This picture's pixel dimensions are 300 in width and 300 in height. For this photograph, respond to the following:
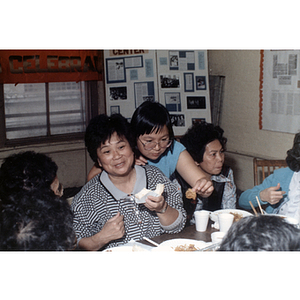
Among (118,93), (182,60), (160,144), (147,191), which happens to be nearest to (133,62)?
(118,93)

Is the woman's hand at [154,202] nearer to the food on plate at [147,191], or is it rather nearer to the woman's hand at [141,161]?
the food on plate at [147,191]

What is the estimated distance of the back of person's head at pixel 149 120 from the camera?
6.63ft

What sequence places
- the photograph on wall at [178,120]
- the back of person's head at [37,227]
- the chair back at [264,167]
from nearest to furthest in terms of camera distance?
the back of person's head at [37,227], the chair back at [264,167], the photograph on wall at [178,120]

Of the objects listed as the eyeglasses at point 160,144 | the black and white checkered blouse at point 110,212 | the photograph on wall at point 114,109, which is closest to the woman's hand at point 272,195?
the black and white checkered blouse at point 110,212

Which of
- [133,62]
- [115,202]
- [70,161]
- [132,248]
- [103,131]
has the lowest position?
[132,248]

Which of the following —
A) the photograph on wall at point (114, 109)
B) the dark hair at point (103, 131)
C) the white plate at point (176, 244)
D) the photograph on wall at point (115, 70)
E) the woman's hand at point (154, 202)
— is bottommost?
the white plate at point (176, 244)

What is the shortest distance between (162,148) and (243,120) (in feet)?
2.30

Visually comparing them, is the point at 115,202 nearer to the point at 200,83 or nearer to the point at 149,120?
the point at 149,120

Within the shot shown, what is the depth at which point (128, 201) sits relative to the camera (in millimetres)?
1940

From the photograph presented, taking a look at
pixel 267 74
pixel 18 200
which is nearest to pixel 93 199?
pixel 18 200

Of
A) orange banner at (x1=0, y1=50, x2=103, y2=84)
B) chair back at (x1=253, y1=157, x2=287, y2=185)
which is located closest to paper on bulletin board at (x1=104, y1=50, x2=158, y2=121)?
orange banner at (x1=0, y1=50, x2=103, y2=84)

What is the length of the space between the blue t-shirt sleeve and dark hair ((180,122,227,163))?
0.27ft

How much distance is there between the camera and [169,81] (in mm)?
2387
